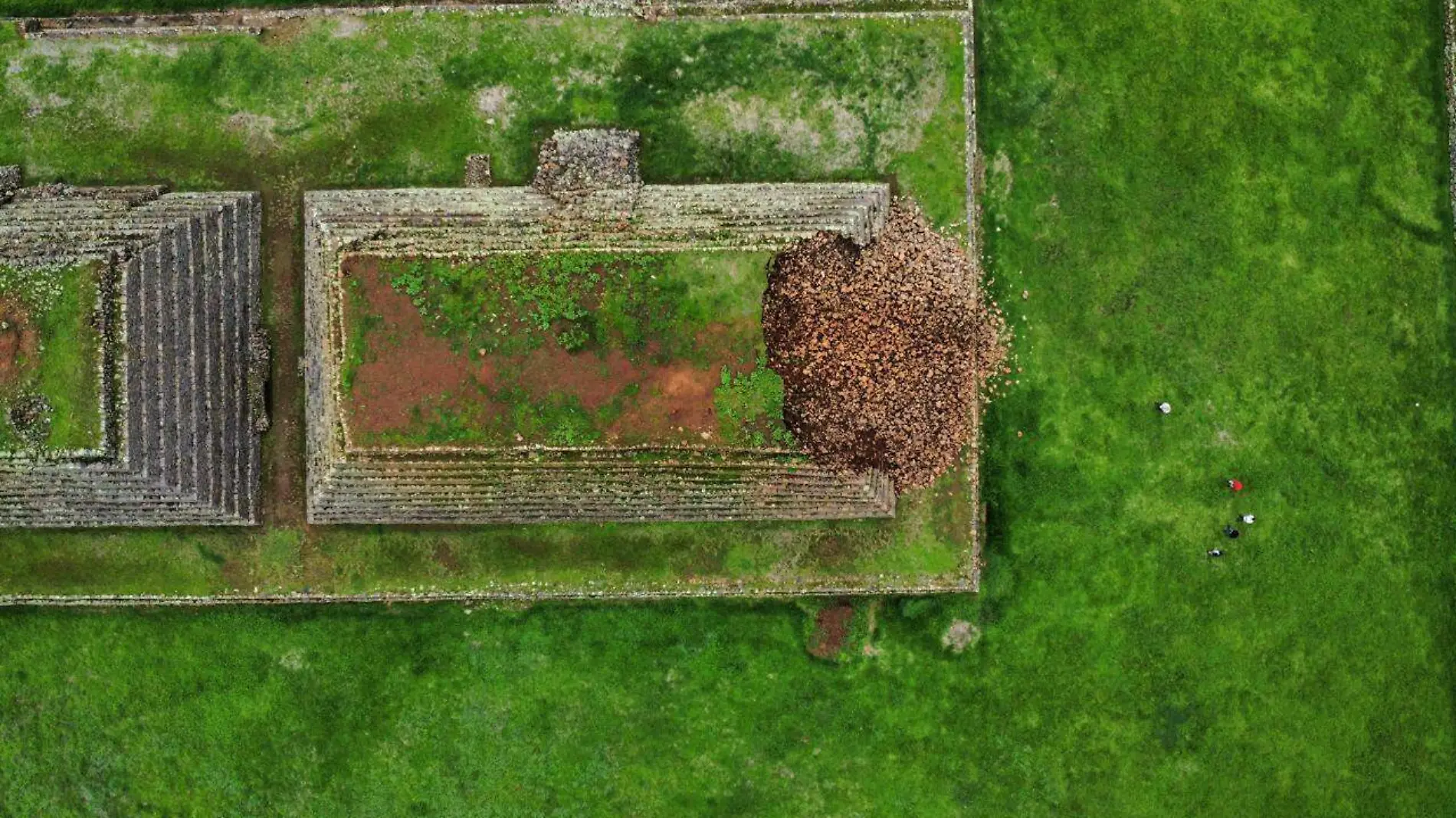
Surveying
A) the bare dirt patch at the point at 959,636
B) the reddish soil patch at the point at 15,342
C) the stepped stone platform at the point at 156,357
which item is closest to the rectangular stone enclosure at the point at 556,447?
the stepped stone platform at the point at 156,357

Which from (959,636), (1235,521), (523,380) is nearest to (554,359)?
(523,380)

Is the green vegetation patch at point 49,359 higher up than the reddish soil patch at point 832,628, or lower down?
higher up

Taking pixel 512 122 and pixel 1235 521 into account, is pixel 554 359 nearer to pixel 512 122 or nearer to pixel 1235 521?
pixel 512 122

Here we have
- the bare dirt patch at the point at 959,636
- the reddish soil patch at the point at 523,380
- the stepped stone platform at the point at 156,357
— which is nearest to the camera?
the stepped stone platform at the point at 156,357

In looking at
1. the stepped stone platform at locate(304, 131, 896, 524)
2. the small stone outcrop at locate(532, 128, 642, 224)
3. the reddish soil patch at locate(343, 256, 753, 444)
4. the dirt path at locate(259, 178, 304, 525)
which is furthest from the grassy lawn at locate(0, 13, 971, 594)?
the reddish soil patch at locate(343, 256, 753, 444)

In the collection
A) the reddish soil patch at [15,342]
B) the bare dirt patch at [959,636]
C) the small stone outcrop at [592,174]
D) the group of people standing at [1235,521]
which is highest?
the small stone outcrop at [592,174]

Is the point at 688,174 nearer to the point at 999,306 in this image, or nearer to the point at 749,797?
the point at 999,306

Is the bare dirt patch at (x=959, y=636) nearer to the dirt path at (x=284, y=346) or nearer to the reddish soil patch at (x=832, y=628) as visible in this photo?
the reddish soil patch at (x=832, y=628)

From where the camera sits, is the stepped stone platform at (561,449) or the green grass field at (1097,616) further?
the green grass field at (1097,616)
